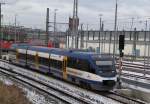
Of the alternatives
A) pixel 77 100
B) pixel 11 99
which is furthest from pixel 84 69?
pixel 11 99

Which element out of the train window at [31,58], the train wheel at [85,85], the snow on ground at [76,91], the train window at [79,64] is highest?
the train window at [79,64]

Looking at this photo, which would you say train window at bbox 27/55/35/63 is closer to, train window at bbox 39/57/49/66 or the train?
the train

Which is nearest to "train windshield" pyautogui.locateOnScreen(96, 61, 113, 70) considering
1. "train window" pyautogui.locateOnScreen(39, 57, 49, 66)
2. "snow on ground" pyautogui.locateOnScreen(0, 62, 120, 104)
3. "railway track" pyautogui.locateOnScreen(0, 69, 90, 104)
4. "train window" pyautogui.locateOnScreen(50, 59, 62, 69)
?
"snow on ground" pyautogui.locateOnScreen(0, 62, 120, 104)

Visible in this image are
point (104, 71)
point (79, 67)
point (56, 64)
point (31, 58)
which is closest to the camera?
point (104, 71)

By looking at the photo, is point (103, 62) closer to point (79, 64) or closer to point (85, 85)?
point (85, 85)

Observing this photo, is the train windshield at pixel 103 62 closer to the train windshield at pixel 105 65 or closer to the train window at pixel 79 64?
the train windshield at pixel 105 65

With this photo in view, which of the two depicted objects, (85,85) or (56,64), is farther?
(56,64)

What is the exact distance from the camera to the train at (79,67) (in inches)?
1048

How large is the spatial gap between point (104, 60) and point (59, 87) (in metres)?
4.16

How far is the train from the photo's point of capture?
26.6 meters

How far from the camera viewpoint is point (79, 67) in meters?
28.9

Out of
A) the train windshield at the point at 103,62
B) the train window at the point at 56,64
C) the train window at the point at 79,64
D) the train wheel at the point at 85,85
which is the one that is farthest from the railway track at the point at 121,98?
the train window at the point at 56,64

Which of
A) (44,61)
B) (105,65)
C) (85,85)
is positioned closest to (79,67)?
(85,85)

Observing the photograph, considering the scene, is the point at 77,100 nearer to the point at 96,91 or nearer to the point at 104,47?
the point at 96,91
